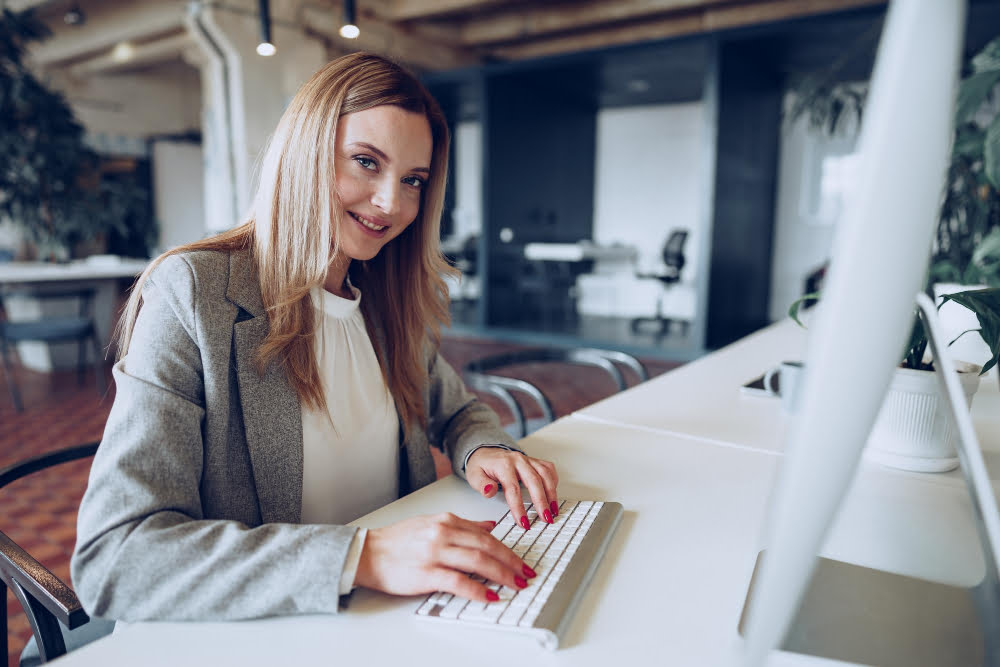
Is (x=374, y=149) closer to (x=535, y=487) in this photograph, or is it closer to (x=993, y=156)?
(x=535, y=487)

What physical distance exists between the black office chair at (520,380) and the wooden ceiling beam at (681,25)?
15.9 ft

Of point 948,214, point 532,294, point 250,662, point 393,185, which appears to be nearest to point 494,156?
point 532,294

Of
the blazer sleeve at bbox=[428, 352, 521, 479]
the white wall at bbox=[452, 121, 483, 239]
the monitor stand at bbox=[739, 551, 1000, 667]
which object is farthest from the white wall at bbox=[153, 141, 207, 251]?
the monitor stand at bbox=[739, 551, 1000, 667]

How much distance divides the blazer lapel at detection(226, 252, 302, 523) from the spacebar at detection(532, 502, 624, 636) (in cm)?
49

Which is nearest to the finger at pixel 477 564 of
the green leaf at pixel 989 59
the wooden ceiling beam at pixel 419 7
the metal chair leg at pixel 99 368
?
the green leaf at pixel 989 59

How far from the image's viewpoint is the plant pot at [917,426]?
122 centimetres

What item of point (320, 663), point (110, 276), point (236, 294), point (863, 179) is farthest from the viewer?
point (110, 276)

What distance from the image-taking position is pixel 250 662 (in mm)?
678

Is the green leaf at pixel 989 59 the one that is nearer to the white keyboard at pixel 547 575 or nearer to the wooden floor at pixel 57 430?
the white keyboard at pixel 547 575

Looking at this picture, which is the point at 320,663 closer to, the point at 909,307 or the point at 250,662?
the point at 250,662

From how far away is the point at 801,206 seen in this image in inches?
348

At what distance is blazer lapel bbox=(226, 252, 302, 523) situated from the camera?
1.05 metres

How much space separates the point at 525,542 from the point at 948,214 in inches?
136

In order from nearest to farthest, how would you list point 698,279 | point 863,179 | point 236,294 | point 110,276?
point 863,179, point 236,294, point 110,276, point 698,279
